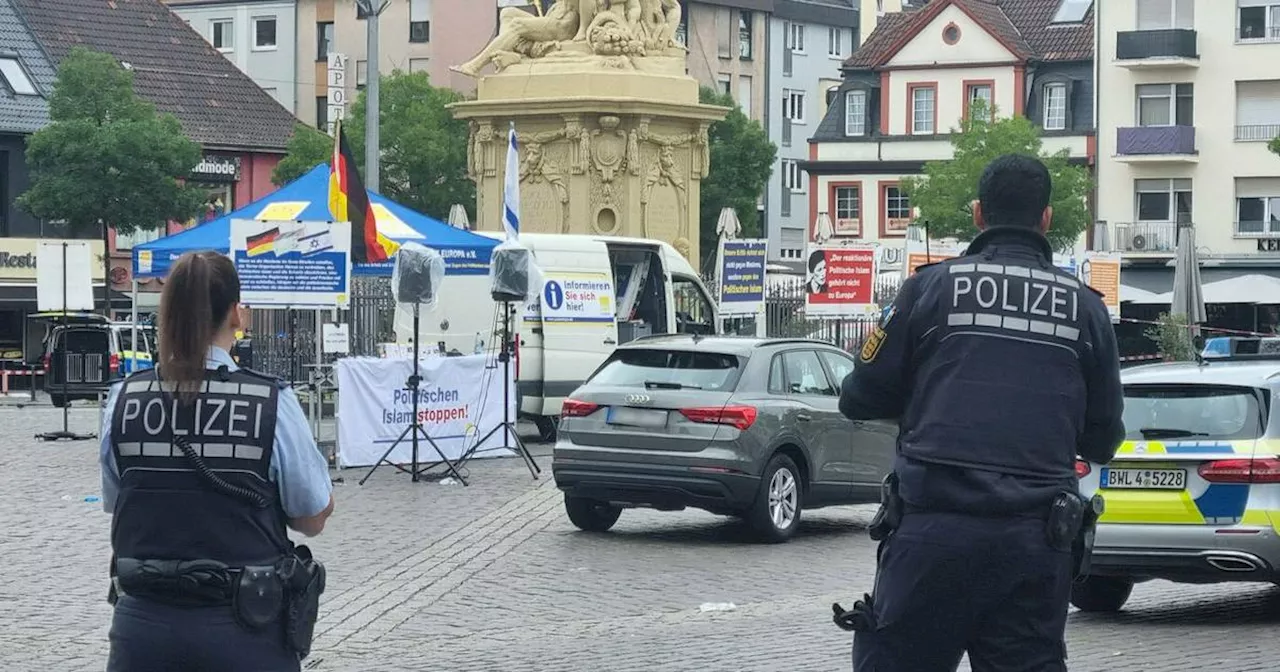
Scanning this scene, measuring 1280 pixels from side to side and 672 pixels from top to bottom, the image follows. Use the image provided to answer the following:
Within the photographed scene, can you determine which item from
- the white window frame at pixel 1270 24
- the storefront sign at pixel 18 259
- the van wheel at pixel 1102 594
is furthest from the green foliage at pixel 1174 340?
the white window frame at pixel 1270 24

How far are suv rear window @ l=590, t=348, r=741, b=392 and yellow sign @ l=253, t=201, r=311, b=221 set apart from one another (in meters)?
8.25

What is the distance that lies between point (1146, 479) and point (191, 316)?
7.35 metres

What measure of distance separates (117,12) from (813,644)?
57.9 meters

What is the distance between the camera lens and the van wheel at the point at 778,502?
1648cm

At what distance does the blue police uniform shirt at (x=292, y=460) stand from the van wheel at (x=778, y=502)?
10.7m

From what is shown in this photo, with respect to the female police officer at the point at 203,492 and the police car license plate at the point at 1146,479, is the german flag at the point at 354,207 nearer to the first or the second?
→ the police car license plate at the point at 1146,479

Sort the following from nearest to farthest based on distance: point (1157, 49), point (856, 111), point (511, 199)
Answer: point (511, 199) < point (1157, 49) < point (856, 111)

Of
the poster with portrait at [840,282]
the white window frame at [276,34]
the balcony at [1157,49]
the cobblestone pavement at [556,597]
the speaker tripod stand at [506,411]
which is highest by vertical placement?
the white window frame at [276,34]

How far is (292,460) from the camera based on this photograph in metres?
5.78

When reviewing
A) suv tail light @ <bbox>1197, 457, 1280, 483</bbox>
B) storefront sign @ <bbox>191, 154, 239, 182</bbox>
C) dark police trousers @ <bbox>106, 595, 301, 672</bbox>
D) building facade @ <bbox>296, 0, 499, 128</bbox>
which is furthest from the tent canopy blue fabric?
building facade @ <bbox>296, 0, 499, 128</bbox>

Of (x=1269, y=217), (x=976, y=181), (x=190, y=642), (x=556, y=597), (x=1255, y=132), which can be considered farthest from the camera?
(x=1255, y=132)

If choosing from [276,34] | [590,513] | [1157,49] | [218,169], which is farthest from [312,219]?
[276,34]

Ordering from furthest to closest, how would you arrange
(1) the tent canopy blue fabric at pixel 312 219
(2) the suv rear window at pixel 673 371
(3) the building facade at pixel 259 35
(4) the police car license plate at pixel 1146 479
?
(3) the building facade at pixel 259 35 → (1) the tent canopy blue fabric at pixel 312 219 → (2) the suv rear window at pixel 673 371 → (4) the police car license plate at pixel 1146 479

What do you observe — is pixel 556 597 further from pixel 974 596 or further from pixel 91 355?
pixel 91 355
